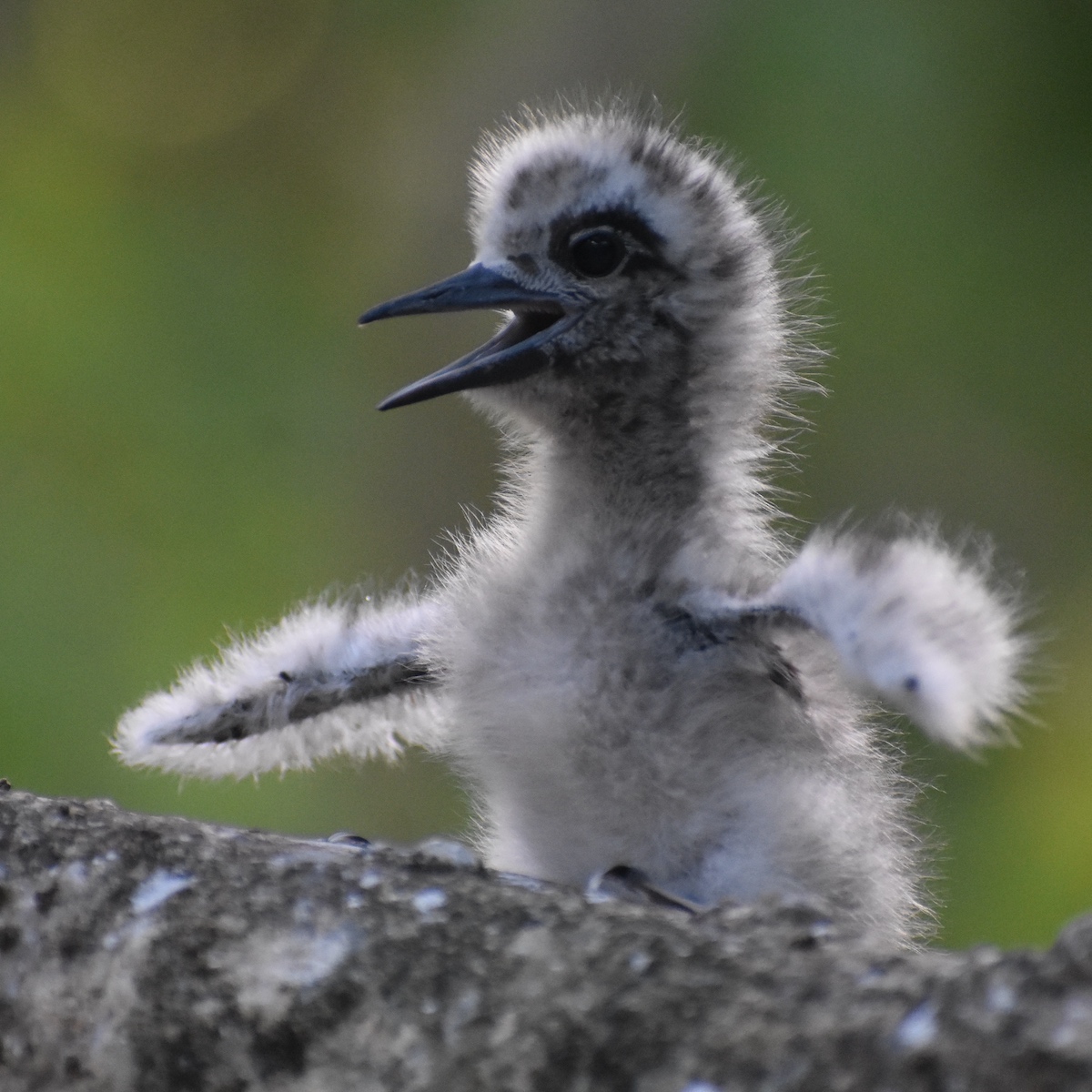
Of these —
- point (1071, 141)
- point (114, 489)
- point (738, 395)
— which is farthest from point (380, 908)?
point (1071, 141)

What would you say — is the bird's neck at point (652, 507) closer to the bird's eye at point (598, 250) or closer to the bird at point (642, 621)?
the bird at point (642, 621)

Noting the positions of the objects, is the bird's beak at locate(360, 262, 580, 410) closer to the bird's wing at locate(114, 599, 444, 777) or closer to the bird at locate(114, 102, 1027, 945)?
the bird at locate(114, 102, 1027, 945)

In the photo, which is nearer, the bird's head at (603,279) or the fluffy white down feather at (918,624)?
the fluffy white down feather at (918,624)

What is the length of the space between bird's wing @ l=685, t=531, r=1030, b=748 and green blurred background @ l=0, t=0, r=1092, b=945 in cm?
359

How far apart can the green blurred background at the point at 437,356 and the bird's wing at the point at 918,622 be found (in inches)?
141

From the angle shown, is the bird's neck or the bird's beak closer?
the bird's neck

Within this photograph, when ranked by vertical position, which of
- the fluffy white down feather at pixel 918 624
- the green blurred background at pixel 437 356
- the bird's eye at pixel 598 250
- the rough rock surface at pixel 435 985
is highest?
the green blurred background at pixel 437 356

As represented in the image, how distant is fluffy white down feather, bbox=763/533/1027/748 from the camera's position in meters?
1.64

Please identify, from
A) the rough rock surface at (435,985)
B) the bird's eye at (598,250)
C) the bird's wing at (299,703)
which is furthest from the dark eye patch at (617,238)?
the rough rock surface at (435,985)

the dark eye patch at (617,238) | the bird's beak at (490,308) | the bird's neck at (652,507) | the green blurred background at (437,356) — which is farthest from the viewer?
the green blurred background at (437,356)

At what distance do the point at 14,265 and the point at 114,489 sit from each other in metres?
1.03

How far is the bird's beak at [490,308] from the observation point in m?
2.25

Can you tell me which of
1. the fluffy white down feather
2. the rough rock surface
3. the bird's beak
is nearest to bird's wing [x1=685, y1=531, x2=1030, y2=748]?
the fluffy white down feather

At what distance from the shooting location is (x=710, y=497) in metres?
2.22
